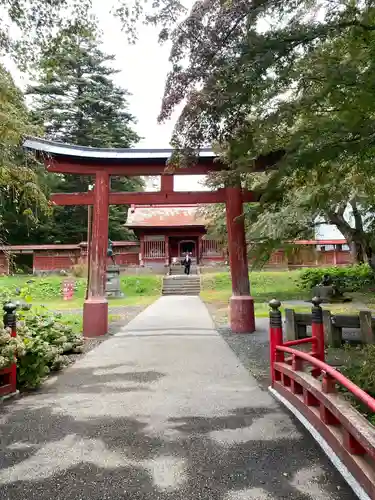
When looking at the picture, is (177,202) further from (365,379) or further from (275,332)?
(365,379)

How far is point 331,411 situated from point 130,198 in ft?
25.1

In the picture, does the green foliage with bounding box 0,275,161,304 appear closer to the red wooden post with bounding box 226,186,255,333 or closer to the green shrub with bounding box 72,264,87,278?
the green shrub with bounding box 72,264,87,278

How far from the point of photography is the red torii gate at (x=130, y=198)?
924 centimetres

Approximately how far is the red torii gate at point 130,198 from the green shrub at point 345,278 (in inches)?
393

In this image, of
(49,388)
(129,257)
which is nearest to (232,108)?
(49,388)

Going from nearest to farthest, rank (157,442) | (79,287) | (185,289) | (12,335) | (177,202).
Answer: (157,442) < (12,335) < (177,202) < (79,287) < (185,289)

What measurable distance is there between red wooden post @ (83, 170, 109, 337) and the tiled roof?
53.1ft

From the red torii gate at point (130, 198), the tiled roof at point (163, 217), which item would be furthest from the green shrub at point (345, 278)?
the red torii gate at point (130, 198)

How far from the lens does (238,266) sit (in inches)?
372

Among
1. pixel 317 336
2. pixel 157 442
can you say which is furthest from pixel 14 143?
pixel 317 336

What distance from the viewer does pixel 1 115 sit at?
4.41 m

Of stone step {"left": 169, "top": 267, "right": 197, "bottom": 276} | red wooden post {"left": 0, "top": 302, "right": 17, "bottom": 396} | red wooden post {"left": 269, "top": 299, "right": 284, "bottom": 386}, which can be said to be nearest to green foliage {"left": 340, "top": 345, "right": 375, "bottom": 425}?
red wooden post {"left": 269, "top": 299, "right": 284, "bottom": 386}

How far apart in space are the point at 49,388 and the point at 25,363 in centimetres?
48

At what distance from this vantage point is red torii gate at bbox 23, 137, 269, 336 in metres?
9.24
